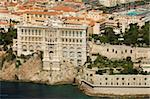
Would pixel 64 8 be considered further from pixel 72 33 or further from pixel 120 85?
pixel 120 85

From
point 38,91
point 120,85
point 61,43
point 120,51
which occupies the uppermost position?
point 61,43

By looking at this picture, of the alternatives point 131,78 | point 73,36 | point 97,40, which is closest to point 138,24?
point 97,40

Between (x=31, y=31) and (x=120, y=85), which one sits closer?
(x=120, y=85)

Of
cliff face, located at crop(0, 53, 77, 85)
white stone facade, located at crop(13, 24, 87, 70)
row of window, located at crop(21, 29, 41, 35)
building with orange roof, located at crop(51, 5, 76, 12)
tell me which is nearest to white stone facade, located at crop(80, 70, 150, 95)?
cliff face, located at crop(0, 53, 77, 85)

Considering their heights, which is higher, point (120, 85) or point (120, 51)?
Answer: point (120, 51)

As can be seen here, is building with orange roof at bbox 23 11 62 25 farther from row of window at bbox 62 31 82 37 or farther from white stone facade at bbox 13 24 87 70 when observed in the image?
row of window at bbox 62 31 82 37

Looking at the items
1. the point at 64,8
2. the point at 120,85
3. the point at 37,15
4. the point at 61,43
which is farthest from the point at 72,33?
the point at 64,8
